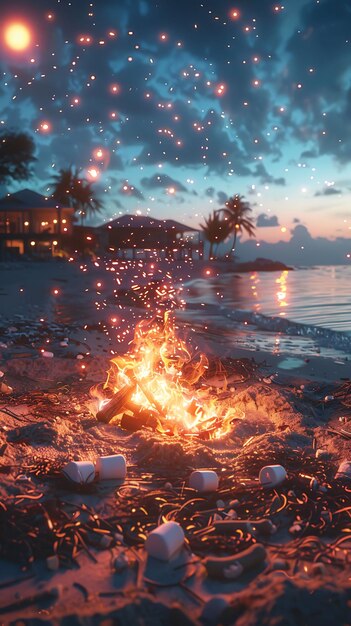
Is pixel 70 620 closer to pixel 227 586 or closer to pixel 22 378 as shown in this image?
pixel 227 586

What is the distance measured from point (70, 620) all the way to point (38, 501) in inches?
48.9

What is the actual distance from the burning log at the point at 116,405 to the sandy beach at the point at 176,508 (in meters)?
0.08

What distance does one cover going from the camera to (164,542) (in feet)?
9.75

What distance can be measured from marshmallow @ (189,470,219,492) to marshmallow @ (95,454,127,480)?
54 cm

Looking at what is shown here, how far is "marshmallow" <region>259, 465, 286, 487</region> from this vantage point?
13.1 feet

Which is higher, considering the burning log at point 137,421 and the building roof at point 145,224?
the building roof at point 145,224

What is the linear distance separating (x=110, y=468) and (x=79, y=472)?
0.25 m

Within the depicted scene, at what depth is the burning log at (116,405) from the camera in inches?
209

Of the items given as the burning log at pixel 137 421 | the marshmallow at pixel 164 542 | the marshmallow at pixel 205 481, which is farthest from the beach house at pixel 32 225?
the marshmallow at pixel 164 542

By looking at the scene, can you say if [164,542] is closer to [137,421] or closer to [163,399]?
[137,421]

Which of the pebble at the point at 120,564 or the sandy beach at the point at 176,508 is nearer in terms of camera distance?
the sandy beach at the point at 176,508

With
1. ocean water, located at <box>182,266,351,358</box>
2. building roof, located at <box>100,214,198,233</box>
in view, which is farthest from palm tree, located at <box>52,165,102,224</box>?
ocean water, located at <box>182,266,351,358</box>

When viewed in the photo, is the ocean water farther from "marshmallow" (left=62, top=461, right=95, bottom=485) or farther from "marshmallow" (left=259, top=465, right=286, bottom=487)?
"marshmallow" (left=62, top=461, right=95, bottom=485)

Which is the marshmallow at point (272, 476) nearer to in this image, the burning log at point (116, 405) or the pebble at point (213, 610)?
the pebble at point (213, 610)
